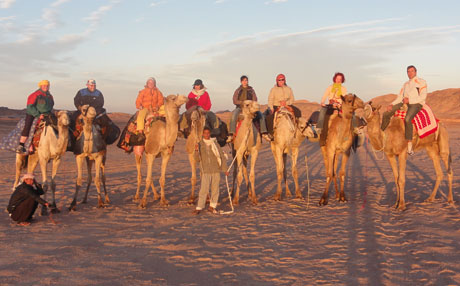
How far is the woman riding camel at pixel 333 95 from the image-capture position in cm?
1162

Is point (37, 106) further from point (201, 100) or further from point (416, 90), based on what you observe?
point (416, 90)

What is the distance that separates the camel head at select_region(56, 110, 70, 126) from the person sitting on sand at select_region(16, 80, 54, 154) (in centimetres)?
40

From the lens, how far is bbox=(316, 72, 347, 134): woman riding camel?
38.1ft

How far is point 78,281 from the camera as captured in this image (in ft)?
18.6

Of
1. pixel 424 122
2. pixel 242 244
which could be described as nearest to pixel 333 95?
pixel 424 122

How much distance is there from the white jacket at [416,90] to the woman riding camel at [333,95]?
5.31ft

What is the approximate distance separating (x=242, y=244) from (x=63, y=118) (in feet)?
17.7

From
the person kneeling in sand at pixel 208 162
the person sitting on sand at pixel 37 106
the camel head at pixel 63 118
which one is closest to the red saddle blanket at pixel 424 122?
the person kneeling in sand at pixel 208 162

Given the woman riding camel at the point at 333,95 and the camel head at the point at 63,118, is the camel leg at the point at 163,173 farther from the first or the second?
the woman riding camel at the point at 333,95

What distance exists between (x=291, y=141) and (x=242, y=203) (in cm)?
219

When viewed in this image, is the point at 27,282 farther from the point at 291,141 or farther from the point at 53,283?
the point at 291,141

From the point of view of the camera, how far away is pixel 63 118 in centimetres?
1004

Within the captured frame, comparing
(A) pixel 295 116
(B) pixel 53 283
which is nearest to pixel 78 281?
(B) pixel 53 283

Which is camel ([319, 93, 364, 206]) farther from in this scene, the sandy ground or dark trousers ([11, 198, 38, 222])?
dark trousers ([11, 198, 38, 222])
